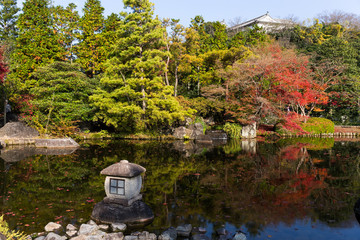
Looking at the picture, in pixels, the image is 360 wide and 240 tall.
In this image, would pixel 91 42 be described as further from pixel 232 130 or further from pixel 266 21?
pixel 266 21

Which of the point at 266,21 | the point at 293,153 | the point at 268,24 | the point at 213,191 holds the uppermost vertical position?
the point at 266,21

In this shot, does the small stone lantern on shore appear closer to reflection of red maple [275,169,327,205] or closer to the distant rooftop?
reflection of red maple [275,169,327,205]

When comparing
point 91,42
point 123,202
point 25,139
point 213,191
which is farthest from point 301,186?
point 91,42

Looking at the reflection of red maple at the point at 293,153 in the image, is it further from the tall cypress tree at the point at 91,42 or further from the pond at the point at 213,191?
the tall cypress tree at the point at 91,42

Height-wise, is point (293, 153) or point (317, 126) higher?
point (317, 126)

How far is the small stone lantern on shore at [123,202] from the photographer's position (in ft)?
17.6

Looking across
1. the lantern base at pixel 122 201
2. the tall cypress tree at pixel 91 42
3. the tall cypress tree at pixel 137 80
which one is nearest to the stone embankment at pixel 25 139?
the tall cypress tree at pixel 137 80

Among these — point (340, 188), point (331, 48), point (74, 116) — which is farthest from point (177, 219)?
point (331, 48)

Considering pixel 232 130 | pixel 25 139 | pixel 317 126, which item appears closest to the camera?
pixel 25 139

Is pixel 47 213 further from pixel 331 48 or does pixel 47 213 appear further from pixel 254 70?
pixel 331 48

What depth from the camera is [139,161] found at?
35.2ft

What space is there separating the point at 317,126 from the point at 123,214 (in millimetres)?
19427

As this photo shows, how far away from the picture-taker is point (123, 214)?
17.7ft

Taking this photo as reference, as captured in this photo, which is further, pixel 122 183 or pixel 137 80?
pixel 137 80
